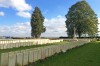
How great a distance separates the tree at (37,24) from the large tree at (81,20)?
48.4 ft

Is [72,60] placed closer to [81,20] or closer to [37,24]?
[81,20]

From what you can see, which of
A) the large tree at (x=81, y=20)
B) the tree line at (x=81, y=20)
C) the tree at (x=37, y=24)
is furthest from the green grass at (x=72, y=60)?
the tree at (x=37, y=24)

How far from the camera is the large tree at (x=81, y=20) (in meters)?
87.1

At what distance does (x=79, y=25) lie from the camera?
87688 mm

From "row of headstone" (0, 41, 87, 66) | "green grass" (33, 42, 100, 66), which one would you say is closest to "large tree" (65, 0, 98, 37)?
"green grass" (33, 42, 100, 66)

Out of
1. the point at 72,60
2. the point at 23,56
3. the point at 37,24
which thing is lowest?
the point at 72,60

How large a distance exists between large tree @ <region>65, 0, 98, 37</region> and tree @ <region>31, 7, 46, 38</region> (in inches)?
580

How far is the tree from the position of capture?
102 metres

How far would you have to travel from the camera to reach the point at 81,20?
88000 mm

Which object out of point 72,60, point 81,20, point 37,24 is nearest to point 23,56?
point 72,60

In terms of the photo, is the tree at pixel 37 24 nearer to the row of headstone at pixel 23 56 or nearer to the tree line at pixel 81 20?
the tree line at pixel 81 20

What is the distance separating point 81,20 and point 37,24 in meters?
22.2

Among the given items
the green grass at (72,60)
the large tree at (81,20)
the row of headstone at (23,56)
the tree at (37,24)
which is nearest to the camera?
the row of headstone at (23,56)

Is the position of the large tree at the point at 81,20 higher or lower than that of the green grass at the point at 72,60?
higher
